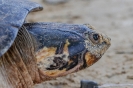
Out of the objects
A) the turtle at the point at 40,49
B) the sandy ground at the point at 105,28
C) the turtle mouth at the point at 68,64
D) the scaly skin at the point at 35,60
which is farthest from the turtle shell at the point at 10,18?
the sandy ground at the point at 105,28

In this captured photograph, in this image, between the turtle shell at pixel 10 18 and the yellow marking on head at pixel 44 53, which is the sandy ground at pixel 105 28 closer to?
the yellow marking on head at pixel 44 53

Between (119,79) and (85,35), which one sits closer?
(85,35)

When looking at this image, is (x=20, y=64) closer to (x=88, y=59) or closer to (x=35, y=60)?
(x=35, y=60)

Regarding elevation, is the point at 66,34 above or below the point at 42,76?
above

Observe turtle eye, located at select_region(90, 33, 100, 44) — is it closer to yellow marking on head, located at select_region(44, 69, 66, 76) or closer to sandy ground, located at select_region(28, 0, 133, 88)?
yellow marking on head, located at select_region(44, 69, 66, 76)

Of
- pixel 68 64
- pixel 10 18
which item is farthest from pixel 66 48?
pixel 10 18

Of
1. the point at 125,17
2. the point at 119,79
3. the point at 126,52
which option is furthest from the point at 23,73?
the point at 125,17

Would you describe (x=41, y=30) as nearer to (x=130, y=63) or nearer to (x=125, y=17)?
(x=130, y=63)
